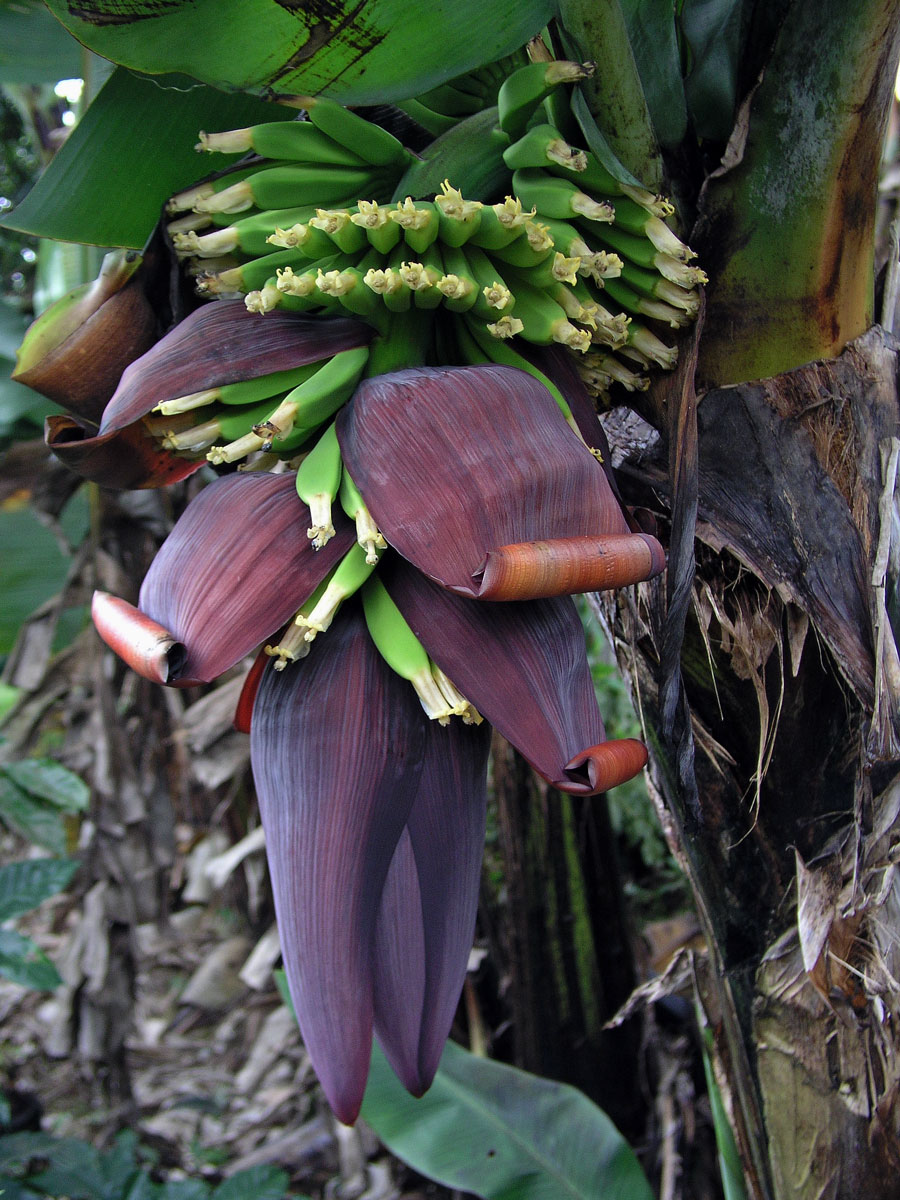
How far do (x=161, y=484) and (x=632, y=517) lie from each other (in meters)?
0.25

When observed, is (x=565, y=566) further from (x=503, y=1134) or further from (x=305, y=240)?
(x=503, y=1134)

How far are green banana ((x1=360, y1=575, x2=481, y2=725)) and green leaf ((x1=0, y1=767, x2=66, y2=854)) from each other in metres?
0.91

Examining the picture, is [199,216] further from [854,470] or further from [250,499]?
[854,470]

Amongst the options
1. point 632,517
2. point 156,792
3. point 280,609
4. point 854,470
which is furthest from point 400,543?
point 156,792

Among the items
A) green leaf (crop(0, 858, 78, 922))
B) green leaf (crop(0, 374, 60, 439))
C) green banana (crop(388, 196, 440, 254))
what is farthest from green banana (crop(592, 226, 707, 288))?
green leaf (crop(0, 858, 78, 922))

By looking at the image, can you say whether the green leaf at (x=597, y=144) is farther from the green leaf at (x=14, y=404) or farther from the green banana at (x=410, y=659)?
the green leaf at (x=14, y=404)

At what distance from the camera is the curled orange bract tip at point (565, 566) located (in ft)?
0.99

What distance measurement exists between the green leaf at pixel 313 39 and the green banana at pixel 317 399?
12cm

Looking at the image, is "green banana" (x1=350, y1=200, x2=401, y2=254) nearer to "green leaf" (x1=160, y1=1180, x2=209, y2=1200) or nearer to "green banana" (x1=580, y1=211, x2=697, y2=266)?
"green banana" (x1=580, y1=211, x2=697, y2=266)

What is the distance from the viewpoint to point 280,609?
35cm

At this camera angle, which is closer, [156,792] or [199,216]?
[199,216]

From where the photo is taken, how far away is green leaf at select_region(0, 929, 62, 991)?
96 centimetres

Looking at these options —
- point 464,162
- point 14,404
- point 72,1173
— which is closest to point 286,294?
point 464,162

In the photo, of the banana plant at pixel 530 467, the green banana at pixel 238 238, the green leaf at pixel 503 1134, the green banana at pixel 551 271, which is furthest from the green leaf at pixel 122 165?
the green leaf at pixel 503 1134
